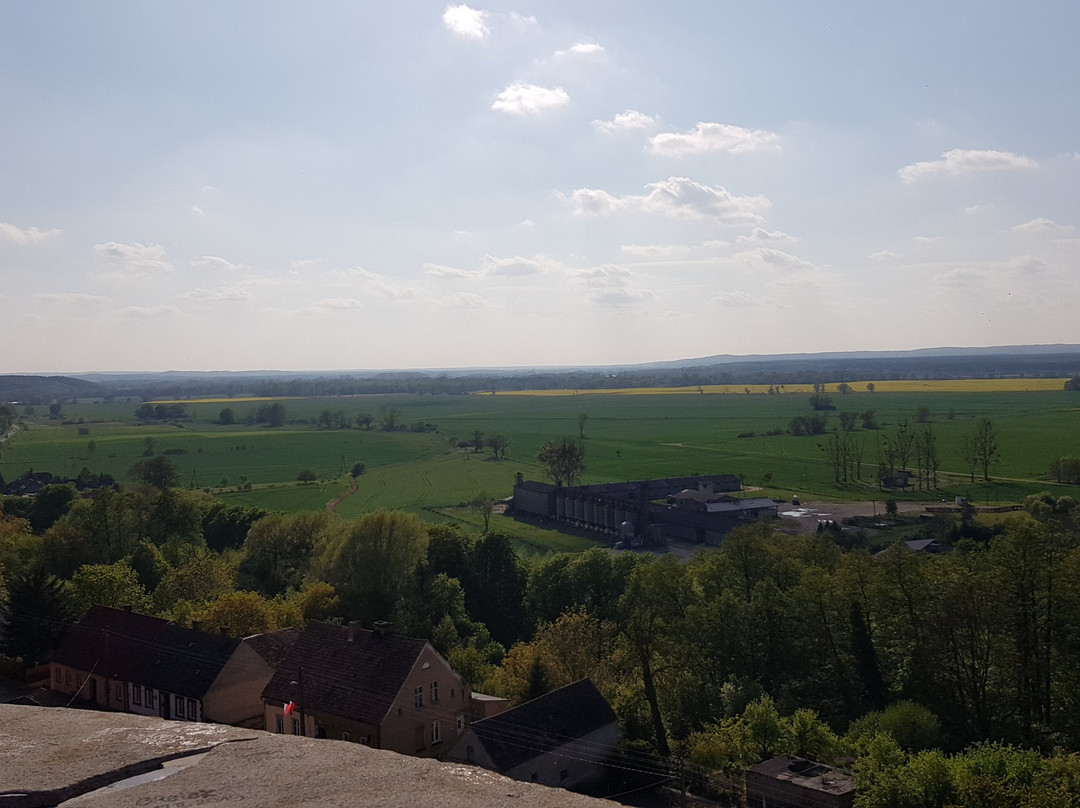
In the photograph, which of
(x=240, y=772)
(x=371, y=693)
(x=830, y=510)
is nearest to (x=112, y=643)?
Answer: (x=371, y=693)

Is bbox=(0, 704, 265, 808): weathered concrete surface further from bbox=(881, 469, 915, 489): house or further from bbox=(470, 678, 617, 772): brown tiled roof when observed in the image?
bbox=(881, 469, 915, 489): house

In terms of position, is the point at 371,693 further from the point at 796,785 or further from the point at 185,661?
the point at 796,785

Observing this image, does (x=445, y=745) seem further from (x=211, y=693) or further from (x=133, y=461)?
(x=133, y=461)

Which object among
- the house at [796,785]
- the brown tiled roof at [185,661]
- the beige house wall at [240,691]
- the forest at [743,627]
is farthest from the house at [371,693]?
the house at [796,785]

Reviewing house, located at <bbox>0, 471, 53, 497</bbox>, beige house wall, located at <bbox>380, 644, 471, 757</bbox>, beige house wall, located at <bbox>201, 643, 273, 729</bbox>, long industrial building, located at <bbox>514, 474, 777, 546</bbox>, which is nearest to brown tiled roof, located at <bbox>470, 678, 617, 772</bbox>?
beige house wall, located at <bbox>380, 644, 471, 757</bbox>

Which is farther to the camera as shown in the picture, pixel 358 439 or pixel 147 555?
pixel 358 439

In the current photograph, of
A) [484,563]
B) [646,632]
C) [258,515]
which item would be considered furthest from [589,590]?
[258,515]

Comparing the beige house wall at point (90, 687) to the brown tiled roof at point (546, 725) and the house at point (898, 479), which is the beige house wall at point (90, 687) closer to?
the brown tiled roof at point (546, 725)
